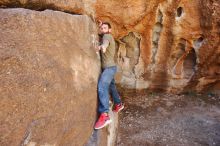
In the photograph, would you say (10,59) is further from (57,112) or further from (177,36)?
(177,36)

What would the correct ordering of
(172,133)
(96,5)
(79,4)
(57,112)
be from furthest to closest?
(172,133), (96,5), (79,4), (57,112)

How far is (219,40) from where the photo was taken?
5.28 metres

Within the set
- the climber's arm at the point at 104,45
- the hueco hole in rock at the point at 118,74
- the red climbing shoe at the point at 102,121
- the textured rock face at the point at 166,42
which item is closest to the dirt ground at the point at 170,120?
the hueco hole in rock at the point at 118,74

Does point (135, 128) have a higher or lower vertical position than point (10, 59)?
lower

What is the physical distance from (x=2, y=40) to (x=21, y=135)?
32.7 inches

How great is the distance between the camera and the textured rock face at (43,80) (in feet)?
8.34

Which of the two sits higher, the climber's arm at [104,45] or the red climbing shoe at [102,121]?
the climber's arm at [104,45]

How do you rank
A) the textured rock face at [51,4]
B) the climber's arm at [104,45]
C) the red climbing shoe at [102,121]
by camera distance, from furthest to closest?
the climber's arm at [104,45]
the red climbing shoe at [102,121]
the textured rock face at [51,4]

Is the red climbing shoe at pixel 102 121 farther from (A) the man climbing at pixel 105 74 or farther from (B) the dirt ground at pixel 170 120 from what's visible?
(B) the dirt ground at pixel 170 120

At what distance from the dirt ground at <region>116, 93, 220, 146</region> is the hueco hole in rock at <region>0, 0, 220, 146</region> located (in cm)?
2

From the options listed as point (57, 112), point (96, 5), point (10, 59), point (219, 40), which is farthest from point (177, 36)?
point (10, 59)

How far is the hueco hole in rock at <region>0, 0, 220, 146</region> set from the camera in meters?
2.66

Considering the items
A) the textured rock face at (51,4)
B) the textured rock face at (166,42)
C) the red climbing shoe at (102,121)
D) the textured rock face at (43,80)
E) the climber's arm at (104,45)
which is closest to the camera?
the textured rock face at (43,80)

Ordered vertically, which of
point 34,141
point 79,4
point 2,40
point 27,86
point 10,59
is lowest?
point 34,141
